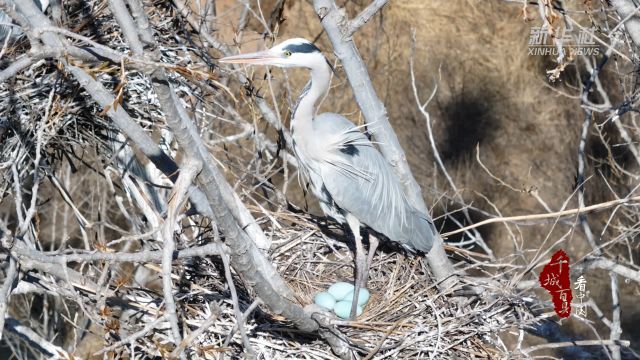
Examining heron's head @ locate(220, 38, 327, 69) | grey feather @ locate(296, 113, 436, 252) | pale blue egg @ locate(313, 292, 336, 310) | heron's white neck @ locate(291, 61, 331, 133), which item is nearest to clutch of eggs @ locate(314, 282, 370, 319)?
pale blue egg @ locate(313, 292, 336, 310)

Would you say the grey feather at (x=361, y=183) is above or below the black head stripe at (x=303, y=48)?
below

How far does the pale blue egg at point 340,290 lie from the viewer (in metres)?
3.61

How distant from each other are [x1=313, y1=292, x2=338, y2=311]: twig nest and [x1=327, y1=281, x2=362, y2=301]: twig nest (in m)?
0.02

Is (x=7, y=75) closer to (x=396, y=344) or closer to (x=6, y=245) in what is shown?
(x=6, y=245)

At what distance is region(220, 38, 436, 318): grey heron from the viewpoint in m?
3.49

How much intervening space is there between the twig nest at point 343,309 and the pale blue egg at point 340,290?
5 cm

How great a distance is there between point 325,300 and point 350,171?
50 cm

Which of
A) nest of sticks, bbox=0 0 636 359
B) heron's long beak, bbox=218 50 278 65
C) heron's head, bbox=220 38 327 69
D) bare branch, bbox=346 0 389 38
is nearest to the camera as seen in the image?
bare branch, bbox=346 0 389 38

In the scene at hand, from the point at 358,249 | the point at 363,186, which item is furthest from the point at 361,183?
the point at 358,249

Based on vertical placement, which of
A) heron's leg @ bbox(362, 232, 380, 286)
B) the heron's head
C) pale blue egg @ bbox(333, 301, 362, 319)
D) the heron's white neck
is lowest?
pale blue egg @ bbox(333, 301, 362, 319)

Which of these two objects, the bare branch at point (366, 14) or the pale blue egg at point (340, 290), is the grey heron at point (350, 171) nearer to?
the pale blue egg at point (340, 290)

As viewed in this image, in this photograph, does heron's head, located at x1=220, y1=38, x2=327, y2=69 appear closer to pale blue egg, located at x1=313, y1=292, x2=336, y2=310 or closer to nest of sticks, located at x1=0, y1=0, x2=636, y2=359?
nest of sticks, located at x1=0, y1=0, x2=636, y2=359

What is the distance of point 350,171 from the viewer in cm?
361

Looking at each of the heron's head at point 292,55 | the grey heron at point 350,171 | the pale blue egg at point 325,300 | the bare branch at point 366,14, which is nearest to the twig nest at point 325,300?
the pale blue egg at point 325,300
